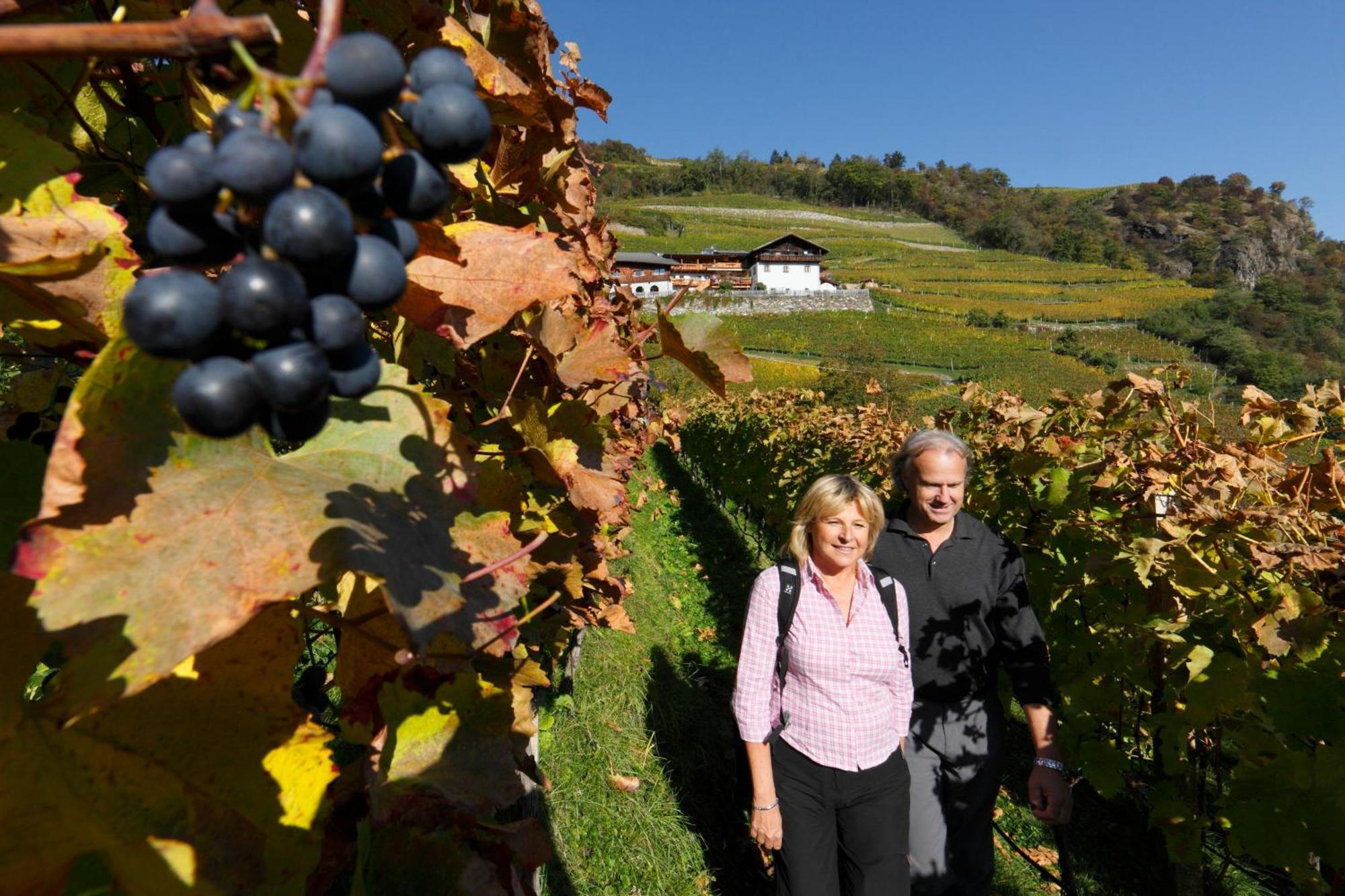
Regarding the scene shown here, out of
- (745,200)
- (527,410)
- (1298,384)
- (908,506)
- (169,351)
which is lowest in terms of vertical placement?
(1298,384)

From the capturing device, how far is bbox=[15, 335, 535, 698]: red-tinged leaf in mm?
558

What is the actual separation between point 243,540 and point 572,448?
104cm

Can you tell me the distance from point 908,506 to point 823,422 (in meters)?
5.83

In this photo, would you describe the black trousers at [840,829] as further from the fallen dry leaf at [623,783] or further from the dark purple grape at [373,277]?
the dark purple grape at [373,277]

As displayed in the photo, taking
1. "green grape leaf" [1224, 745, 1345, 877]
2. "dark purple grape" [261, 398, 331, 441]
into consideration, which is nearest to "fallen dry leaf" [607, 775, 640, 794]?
"green grape leaf" [1224, 745, 1345, 877]

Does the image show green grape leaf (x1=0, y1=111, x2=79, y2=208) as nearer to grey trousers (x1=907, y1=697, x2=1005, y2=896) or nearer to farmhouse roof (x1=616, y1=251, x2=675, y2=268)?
grey trousers (x1=907, y1=697, x2=1005, y2=896)

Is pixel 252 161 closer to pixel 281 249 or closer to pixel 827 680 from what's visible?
pixel 281 249

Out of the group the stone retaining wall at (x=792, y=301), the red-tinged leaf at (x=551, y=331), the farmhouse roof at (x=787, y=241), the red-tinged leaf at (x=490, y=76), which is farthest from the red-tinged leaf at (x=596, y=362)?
the farmhouse roof at (x=787, y=241)

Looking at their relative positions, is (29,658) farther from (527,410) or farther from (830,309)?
(830,309)

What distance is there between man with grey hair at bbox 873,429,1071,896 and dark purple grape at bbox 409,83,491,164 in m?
2.82

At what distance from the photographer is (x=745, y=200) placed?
96.8 meters

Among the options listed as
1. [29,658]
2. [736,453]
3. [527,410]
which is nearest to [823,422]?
[736,453]

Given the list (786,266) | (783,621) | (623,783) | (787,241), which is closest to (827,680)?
(783,621)

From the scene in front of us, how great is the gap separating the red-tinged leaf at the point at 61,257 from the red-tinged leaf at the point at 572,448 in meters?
0.82
